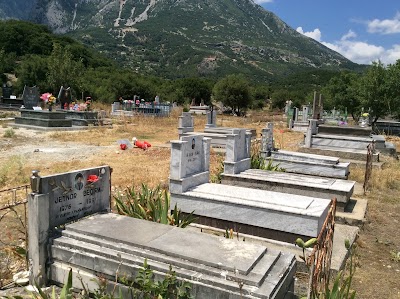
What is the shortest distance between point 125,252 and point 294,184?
4891 mm

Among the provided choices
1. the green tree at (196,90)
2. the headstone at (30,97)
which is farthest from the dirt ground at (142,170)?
the green tree at (196,90)

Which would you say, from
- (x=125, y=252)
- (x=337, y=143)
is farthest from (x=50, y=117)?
(x=125, y=252)

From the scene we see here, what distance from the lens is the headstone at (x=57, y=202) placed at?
4223mm

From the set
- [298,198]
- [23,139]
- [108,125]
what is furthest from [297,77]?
[298,198]

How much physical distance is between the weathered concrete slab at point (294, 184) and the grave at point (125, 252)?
4018mm

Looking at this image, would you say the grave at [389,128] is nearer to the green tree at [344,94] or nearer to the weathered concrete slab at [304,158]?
the green tree at [344,94]

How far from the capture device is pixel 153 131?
2309 cm

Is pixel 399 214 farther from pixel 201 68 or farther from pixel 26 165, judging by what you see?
pixel 201 68

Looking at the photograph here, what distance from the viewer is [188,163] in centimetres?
707

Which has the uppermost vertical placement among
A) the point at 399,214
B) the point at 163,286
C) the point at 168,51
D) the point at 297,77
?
the point at 168,51

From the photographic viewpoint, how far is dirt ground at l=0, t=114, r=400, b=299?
5523mm

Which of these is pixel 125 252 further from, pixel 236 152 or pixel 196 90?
pixel 196 90

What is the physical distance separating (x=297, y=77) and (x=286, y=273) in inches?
4583

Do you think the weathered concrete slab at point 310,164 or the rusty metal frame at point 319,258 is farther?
the weathered concrete slab at point 310,164
